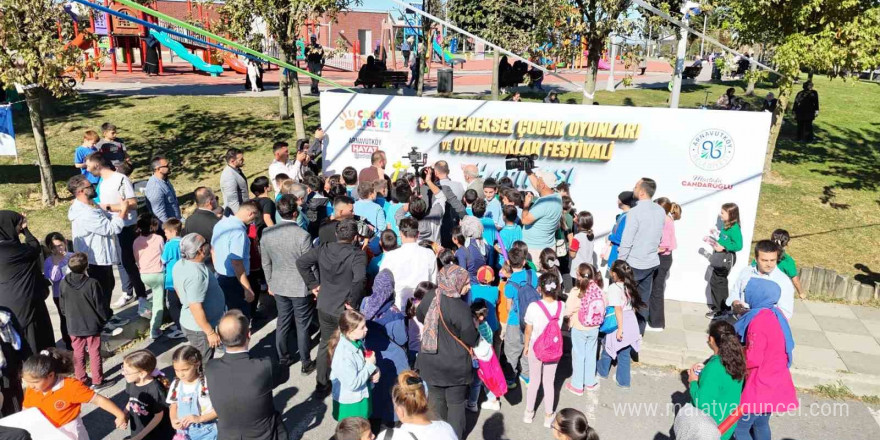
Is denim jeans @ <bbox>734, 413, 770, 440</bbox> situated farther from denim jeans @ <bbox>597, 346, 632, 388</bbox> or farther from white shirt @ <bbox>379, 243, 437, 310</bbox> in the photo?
white shirt @ <bbox>379, 243, 437, 310</bbox>

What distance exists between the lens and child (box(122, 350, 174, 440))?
4.27 metres

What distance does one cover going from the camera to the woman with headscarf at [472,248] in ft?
20.6

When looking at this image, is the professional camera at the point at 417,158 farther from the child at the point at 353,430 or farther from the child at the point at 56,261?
the child at the point at 353,430

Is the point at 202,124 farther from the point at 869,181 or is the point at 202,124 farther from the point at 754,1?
the point at 869,181

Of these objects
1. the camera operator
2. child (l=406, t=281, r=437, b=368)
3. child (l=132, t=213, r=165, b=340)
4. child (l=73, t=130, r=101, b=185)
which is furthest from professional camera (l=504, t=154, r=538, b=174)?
child (l=73, t=130, r=101, b=185)

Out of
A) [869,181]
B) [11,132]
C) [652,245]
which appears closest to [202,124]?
[11,132]

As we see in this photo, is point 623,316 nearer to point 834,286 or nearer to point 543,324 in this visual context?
point 543,324

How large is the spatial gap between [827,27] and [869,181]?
4525 millimetres

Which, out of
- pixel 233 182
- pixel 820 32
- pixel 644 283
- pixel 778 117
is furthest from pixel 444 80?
pixel 644 283

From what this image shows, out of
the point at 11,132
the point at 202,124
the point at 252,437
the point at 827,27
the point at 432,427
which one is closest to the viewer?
the point at 432,427

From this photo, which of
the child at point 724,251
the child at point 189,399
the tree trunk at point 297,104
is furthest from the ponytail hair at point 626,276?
the tree trunk at point 297,104

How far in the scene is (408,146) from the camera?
10.3 meters

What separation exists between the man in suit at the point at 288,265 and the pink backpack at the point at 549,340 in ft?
7.56

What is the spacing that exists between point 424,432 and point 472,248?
2971mm
